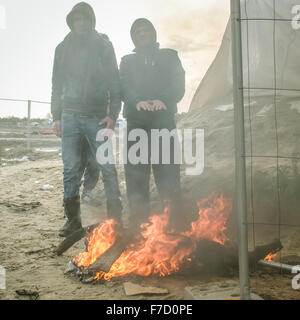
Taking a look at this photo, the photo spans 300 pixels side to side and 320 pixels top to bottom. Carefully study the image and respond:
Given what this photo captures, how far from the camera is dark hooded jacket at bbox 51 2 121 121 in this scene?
11.5 feet

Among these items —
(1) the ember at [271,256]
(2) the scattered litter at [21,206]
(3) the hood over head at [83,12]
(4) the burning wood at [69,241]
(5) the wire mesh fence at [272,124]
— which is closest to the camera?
(1) the ember at [271,256]

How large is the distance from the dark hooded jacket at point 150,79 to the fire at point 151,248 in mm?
1158

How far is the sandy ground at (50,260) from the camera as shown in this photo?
2.45 metres

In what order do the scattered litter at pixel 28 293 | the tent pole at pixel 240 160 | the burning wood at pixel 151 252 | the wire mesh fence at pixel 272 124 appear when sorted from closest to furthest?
the tent pole at pixel 240 160
the scattered litter at pixel 28 293
the burning wood at pixel 151 252
the wire mesh fence at pixel 272 124

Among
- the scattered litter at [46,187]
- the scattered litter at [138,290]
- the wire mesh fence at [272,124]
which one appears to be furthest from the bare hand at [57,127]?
the scattered litter at [46,187]

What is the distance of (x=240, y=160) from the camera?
1.94m

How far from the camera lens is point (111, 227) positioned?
3082mm

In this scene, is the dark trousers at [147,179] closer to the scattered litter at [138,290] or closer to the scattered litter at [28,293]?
the scattered litter at [138,290]

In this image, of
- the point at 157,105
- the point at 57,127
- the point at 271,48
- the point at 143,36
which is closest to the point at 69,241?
the point at 57,127

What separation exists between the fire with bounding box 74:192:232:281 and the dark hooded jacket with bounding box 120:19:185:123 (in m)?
1.16

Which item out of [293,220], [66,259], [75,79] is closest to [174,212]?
[66,259]

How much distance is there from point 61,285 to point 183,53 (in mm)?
2861

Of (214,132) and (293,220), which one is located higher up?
(214,132)
